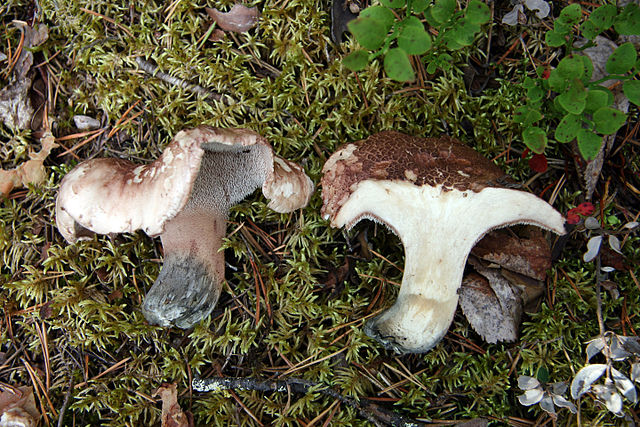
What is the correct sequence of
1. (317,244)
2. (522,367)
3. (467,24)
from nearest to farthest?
(467,24), (522,367), (317,244)

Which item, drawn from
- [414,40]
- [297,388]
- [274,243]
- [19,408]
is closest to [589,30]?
[414,40]

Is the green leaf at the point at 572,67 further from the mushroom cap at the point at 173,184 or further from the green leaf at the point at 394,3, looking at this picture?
the mushroom cap at the point at 173,184

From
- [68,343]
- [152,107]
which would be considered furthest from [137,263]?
[152,107]

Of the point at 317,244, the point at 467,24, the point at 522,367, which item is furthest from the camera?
the point at 317,244

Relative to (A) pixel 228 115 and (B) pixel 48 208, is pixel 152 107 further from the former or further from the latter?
(B) pixel 48 208

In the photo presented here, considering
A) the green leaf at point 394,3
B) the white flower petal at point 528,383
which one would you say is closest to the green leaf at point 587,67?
the green leaf at point 394,3

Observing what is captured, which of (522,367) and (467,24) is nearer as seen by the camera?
(467,24)

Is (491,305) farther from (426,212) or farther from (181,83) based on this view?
(181,83)
